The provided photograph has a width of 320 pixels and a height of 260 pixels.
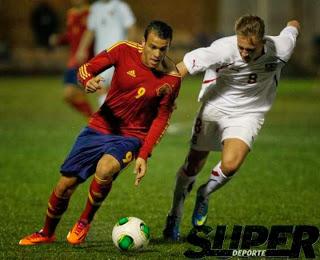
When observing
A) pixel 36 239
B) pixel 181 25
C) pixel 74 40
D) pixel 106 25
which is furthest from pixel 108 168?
pixel 181 25

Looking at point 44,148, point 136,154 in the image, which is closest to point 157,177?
point 44,148

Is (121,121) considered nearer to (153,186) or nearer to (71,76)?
(153,186)

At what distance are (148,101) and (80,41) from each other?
26.8 ft

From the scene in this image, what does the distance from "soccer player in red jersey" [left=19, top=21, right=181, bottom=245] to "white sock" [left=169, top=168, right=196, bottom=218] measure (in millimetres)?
906

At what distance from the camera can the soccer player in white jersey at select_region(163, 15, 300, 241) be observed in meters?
8.03

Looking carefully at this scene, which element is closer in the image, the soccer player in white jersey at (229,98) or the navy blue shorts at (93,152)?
the navy blue shorts at (93,152)

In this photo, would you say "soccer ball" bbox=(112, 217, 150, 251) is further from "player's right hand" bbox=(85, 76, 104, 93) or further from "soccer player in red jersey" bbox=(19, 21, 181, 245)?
"player's right hand" bbox=(85, 76, 104, 93)

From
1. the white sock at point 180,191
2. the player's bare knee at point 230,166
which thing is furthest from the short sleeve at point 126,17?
the player's bare knee at point 230,166

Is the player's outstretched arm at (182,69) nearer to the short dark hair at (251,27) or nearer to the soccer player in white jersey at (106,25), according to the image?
the short dark hair at (251,27)

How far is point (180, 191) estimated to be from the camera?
8523 millimetres

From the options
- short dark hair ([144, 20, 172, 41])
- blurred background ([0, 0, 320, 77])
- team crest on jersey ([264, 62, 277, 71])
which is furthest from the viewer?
blurred background ([0, 0, 320, 77])

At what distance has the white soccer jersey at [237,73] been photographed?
809 centimetres

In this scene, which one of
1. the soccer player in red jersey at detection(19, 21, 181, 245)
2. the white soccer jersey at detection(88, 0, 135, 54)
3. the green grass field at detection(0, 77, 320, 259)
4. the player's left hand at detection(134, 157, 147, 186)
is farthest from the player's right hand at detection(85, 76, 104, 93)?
the white soccer jersey at detection(88, 0, 135, 54)

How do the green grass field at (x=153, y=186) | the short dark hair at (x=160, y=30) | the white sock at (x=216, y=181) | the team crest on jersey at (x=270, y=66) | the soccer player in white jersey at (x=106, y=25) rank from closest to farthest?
the short dark hair at (x=160, y=30) < the green grass field at (x=153, y=186) < the white sock at (x=216, y=181) < the team crest on jersey at (x=270, y=66) < the soccer player in white jersey at (x=106, y=25)
